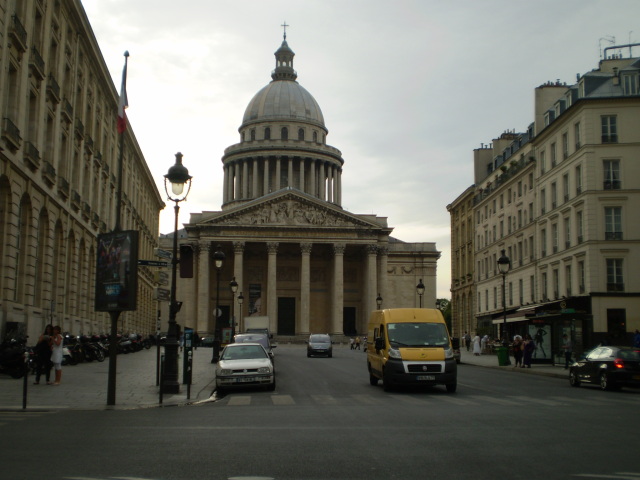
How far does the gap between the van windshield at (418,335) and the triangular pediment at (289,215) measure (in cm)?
7716

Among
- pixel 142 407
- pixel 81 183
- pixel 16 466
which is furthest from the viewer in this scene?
pixel 81 183

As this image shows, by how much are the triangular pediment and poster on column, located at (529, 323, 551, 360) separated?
5923 centimetres

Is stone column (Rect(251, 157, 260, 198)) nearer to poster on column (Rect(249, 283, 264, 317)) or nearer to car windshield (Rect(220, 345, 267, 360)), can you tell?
poster on column (Rect(249, 283, 264, 317))

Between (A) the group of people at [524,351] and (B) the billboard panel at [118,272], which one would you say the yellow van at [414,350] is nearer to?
(B) the billboard panel at [118,272]

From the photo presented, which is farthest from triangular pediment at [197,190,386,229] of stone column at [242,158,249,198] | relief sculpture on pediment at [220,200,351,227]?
stone column at [242,158,249,198]

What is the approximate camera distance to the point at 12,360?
25.9 metres

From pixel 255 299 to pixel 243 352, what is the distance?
80.1 metres

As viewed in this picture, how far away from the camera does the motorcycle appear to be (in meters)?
25.9

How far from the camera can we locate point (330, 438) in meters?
12.4

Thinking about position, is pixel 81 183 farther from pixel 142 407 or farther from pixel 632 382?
pixel 632 382

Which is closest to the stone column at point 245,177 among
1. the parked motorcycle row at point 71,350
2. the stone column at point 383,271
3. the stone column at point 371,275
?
the stone column at point 383,271

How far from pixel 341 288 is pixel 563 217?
5093 centimetres

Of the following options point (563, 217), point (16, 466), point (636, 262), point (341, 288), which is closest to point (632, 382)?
point (16, 466)

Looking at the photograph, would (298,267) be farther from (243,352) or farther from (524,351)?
(243,352)
